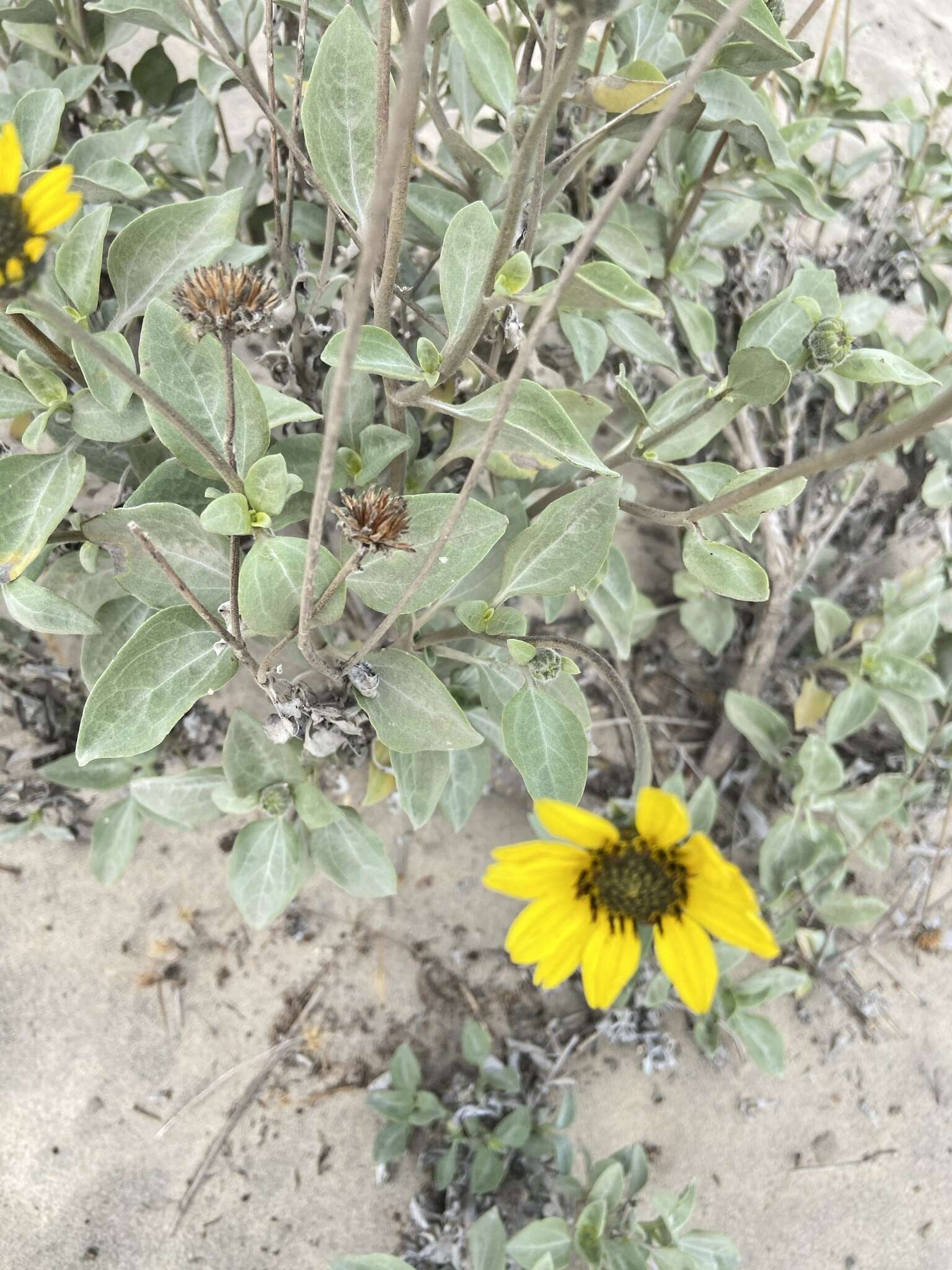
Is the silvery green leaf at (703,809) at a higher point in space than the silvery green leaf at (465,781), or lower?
lower

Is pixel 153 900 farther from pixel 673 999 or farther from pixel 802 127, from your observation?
pixel 802 127

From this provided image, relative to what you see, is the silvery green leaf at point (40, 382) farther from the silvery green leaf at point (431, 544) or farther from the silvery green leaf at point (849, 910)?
the silvery green leaf at point (849, 910)

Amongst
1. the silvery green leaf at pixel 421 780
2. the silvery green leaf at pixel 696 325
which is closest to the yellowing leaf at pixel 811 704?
the silvery green leaf at pixel 696 325

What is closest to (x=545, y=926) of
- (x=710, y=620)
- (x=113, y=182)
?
(x=113, y=182)

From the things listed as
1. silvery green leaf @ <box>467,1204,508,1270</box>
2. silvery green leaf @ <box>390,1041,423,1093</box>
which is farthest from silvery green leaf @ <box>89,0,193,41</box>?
silvery green leaf @ <box>467,1204,508,1270</box>

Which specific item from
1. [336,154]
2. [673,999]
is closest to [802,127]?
[336,154]

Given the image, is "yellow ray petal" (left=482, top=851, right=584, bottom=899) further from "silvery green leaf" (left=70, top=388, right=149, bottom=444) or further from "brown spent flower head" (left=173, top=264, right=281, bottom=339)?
"silvery green leaf" (left=70, top=388, right=149, bottom=444)
